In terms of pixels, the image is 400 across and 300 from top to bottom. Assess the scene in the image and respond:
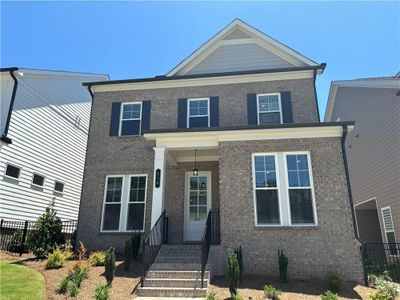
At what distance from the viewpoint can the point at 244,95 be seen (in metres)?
13.3

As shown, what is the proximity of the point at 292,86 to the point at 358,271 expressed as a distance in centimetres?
739

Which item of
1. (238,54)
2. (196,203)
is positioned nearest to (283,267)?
(196,203)

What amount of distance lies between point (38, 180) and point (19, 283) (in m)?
8.35

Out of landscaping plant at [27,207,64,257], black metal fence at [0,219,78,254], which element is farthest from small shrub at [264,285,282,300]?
black metal fence at [0,219,78,254]

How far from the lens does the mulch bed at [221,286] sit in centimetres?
761

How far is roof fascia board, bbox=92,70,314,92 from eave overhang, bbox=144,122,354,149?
3.62 metres

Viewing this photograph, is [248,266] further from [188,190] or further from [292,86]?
[292,86]

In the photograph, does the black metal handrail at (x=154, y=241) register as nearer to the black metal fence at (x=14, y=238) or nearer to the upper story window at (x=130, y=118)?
the black metal fence at (x=14, y=238)

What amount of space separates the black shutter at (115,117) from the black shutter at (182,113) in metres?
2.67

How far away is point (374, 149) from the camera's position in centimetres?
1516

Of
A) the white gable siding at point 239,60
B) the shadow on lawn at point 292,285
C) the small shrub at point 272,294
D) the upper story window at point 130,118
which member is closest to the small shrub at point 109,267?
the shadow on lawn at point 292,285

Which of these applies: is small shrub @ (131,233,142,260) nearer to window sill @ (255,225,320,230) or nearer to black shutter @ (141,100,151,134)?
window sill @ (255,225,320,230)

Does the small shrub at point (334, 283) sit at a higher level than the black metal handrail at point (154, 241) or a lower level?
lower

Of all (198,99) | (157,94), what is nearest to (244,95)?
(198,99)
